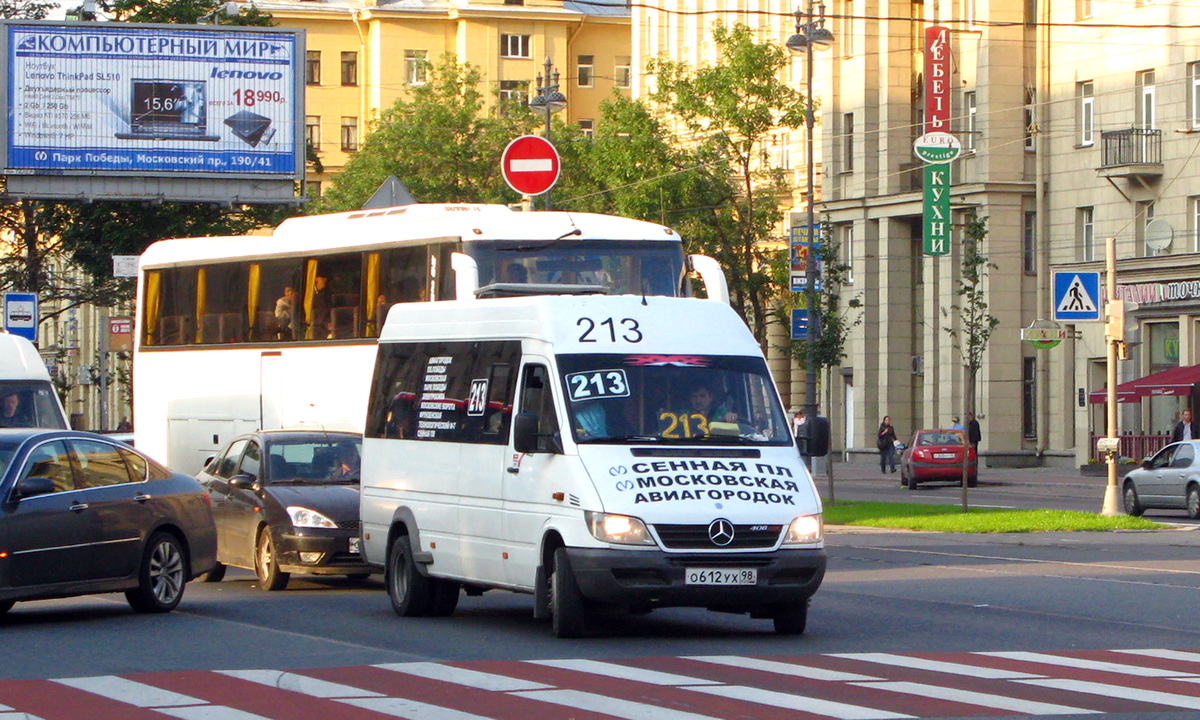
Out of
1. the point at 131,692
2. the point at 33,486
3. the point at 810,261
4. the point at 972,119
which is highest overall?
the point at 972,119

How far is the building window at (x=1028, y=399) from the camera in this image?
5738cm

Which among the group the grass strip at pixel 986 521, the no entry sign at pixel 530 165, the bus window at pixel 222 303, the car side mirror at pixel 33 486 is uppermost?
the no entry sign at pixel 530 165

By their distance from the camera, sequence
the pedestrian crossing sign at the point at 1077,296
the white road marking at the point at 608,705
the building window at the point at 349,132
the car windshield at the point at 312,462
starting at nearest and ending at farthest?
the white road marking at the point at 608,705
the car windshield at the point at 312,462
the pedestrian crossing sign at the point at 1077,296
the building window at the point at 349,132

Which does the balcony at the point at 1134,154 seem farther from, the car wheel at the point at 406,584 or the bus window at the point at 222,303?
the car wheel at the point at 406,584

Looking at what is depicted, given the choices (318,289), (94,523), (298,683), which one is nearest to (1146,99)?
(318,289)

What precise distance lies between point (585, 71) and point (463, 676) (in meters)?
87.8

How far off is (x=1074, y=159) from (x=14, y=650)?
151 ft

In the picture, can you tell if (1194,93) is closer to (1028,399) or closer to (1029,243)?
(1029,243)

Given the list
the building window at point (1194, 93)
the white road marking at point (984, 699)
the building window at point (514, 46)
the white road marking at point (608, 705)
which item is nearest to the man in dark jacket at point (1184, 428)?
the building window at point (1194, 93)

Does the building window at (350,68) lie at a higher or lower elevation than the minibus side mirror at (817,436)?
higher

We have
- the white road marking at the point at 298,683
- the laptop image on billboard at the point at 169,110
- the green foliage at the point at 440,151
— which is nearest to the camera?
the white road marking at the point at 298,683

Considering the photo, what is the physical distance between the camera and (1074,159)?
5531cm

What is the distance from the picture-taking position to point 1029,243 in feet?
189

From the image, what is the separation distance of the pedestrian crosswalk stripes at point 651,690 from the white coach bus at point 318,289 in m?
5.85
